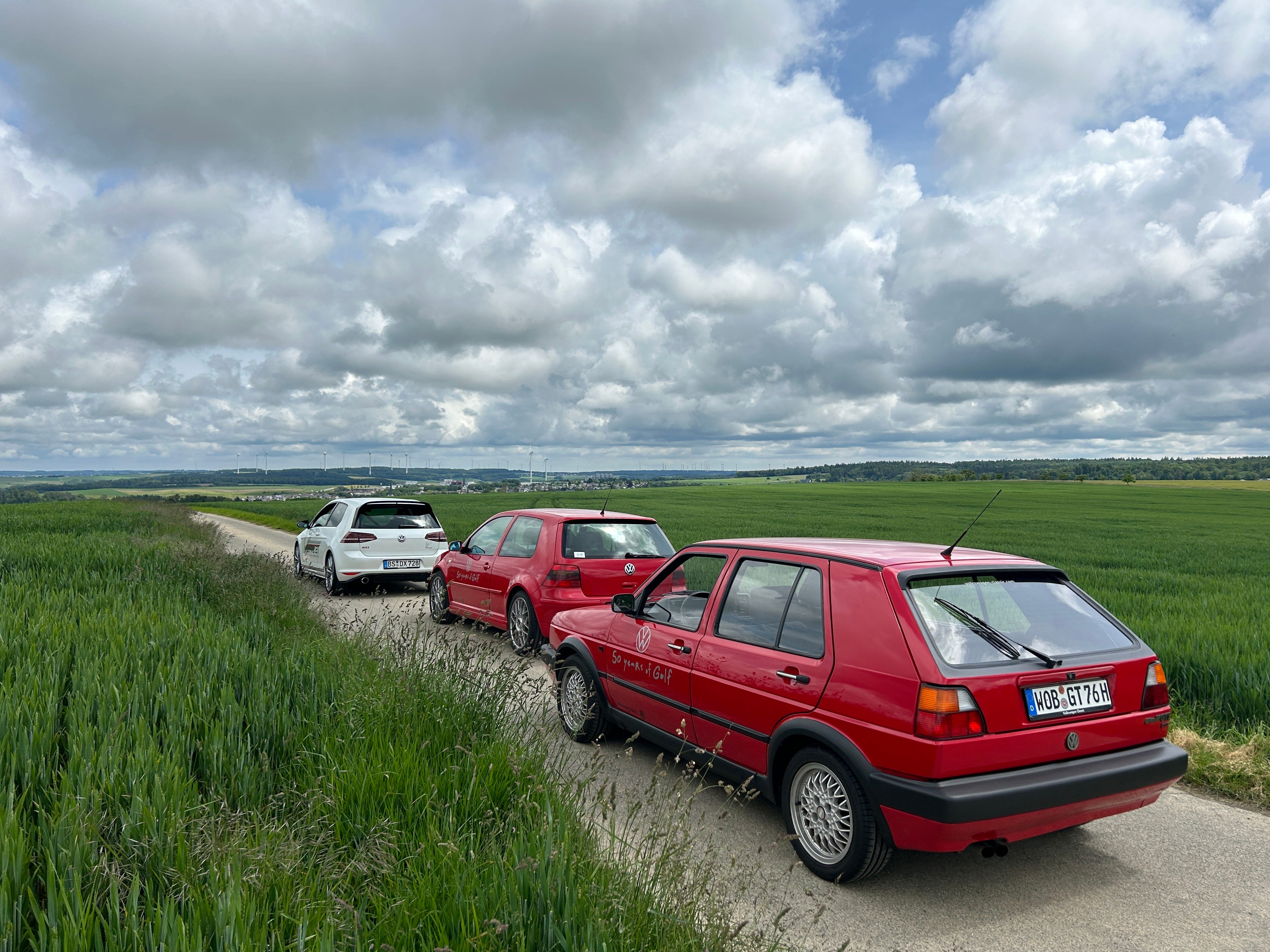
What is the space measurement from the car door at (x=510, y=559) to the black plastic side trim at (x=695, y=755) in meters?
3.60

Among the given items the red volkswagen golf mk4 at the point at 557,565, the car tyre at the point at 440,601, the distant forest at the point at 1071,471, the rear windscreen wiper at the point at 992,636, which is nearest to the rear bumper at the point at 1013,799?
the rear windscreen wiper at the point at 992,636

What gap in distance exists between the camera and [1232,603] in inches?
375

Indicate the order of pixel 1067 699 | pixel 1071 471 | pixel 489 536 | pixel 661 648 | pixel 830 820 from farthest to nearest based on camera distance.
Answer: pixel 1071 471 < pixel 489 536 < pixel 661 648 < pixel 830 820 < pixel 1067 699

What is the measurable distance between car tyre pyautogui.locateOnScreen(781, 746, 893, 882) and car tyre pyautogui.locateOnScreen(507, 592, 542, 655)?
15.5ft

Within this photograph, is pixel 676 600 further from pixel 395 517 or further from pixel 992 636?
pixel 395 517

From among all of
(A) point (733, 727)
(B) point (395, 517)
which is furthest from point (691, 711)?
(B) point (395, 517)

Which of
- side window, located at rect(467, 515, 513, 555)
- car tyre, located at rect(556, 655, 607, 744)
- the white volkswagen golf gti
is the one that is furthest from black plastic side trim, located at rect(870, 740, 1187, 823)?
the white volkswagen golf gti

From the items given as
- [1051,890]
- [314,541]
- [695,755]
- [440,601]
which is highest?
[314,541]

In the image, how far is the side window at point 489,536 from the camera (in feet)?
32.4

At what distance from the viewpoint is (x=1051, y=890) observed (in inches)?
143

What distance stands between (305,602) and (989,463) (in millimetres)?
137429

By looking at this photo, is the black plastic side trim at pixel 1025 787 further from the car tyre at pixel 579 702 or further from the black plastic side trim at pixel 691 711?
the car tyre at pixel 579 702

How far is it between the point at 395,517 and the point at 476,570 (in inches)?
180

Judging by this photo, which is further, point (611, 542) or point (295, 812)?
point (611, 542)
